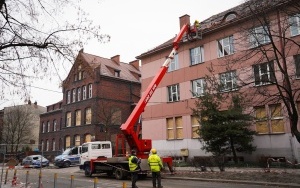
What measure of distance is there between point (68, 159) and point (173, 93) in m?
14.1

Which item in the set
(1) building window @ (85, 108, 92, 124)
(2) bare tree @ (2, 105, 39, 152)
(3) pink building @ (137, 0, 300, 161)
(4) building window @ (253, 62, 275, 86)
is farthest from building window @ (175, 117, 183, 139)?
(2) bare tree @ (2, 105, 39, 152)

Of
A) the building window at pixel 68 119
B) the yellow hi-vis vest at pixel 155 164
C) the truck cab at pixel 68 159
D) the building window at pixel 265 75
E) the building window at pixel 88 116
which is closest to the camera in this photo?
the yellow hi-vis vest at pixel 155 164

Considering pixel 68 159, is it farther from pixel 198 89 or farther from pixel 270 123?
pixel 270 123

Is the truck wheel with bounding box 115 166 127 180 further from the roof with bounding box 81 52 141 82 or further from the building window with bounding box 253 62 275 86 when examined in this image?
the roof with bounding box 81 52 141 82

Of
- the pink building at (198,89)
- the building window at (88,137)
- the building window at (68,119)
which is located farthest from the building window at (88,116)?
the pink building at (198,89)

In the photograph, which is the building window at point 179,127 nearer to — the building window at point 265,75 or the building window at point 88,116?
the building window at point 265,75

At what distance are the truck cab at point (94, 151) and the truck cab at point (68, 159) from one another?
8886 mm

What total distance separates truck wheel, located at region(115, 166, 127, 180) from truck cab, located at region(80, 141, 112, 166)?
18.1 ft

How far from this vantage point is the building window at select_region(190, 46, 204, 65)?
29.2m

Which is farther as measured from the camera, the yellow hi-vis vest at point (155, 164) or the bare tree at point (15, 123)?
the bare tree at point (15, 123)

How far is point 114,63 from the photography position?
5125cm

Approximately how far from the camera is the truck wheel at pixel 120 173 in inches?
725

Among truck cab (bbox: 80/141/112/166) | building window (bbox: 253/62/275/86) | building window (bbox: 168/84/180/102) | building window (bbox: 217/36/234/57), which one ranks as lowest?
truck cab (bbox: 80/141/112/166)

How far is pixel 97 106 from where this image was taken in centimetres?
4191
